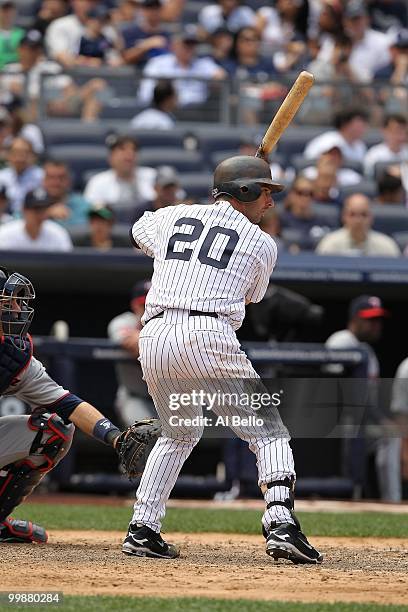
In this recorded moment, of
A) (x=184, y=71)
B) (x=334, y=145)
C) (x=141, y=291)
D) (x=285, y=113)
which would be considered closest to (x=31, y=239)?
(x=141, y=291)

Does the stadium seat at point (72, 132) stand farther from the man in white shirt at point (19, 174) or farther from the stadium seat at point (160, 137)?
the man in white shirt at point (19, 174)

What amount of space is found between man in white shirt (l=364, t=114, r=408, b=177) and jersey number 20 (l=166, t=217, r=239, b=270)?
7656mm

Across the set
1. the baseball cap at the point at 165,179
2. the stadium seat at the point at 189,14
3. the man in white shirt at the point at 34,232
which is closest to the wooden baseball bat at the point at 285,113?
the man in white shirt at the point at 34,232

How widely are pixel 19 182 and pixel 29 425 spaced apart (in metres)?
6.19

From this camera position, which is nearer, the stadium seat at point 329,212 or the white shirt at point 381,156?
the stadium seat at point 329,212

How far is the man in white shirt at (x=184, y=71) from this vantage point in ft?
42.6

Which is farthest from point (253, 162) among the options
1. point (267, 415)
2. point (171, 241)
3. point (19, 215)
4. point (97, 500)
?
point (19, 215)

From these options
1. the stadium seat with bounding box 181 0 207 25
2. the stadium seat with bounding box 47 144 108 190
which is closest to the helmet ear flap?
the stadium seat with bounding box 47 144 108 190

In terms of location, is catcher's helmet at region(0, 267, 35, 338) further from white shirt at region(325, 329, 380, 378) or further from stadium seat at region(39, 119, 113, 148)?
stadium seat at region(39, 119, 113, 148)

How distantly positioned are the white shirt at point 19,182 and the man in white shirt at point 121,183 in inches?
18.3

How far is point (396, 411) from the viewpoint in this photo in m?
9.66

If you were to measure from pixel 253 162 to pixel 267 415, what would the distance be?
106 cm

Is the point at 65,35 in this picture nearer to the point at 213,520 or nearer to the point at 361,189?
the point at 361,189

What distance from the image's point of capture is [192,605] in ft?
13.6
